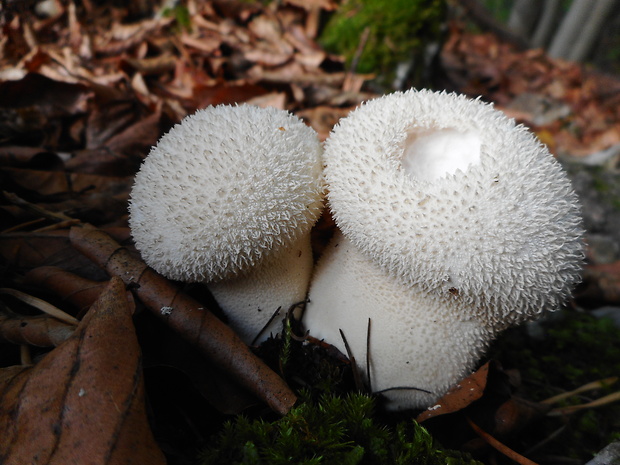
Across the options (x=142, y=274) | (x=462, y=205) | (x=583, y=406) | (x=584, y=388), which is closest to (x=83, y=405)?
(x=142, y=274)

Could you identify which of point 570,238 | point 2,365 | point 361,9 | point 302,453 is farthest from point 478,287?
point 361,9

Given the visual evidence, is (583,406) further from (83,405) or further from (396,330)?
(83,405)

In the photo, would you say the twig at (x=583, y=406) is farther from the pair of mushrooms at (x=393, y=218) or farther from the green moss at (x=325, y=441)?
the green moss at (x=325, y=441)

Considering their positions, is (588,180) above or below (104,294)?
below

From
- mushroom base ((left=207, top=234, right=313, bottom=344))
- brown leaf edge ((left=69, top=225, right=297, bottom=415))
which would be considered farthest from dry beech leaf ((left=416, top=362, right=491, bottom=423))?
mushroom base ((left=207, top=234, right=313, bottom=344))

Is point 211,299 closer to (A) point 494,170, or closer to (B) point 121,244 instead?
(B) point 121,244

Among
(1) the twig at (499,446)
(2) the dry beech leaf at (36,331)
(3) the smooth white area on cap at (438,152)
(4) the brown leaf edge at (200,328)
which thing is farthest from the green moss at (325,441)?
(3) the smooth white area on cap at (438,152)
